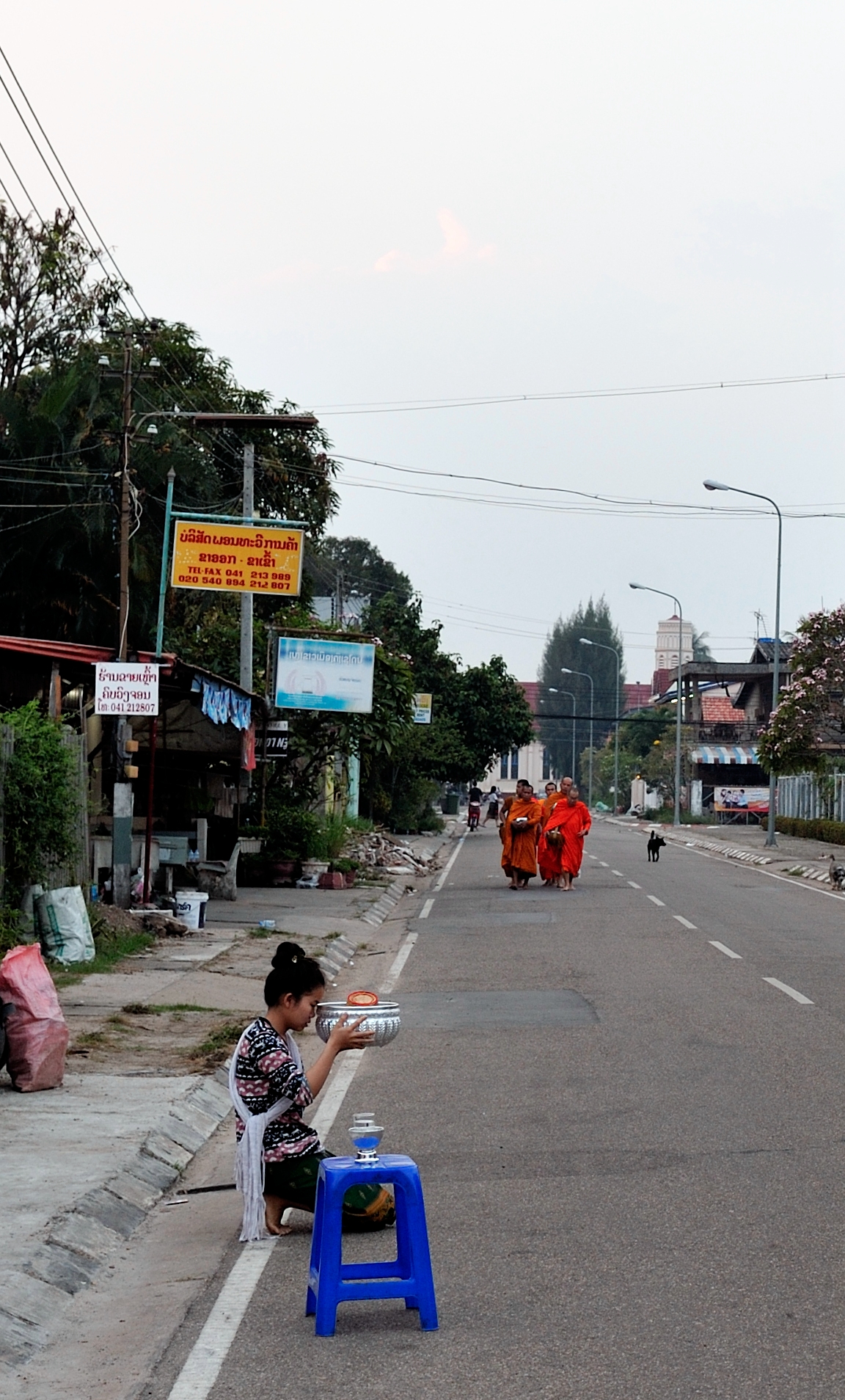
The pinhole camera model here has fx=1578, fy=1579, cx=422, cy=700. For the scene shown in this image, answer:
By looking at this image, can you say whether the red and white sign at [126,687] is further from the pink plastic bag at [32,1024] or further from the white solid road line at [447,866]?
the white solid road line at [447,866]

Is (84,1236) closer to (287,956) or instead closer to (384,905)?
(287,956)

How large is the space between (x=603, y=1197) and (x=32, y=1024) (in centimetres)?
385

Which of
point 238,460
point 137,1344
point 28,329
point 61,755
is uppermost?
point 28,329

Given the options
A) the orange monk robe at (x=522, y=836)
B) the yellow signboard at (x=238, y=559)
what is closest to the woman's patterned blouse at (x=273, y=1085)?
the yellow signboard at (x=238, y=559)

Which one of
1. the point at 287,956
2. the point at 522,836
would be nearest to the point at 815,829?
the point at 522,836

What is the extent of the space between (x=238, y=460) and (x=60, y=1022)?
3179 centimetres

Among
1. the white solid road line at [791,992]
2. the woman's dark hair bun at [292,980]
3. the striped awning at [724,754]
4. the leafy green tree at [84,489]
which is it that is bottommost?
the white solid road line at [791,992]

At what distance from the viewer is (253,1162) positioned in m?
6.44

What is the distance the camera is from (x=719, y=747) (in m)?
82.2

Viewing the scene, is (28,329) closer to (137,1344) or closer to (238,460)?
(238,460)

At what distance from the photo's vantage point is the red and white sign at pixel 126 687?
55.5 feet

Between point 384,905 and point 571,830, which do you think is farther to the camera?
point 571,830

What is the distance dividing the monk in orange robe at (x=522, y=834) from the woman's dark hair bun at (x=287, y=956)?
19805 millimetres

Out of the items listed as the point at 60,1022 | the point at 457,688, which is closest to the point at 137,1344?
the point at 60,1022
